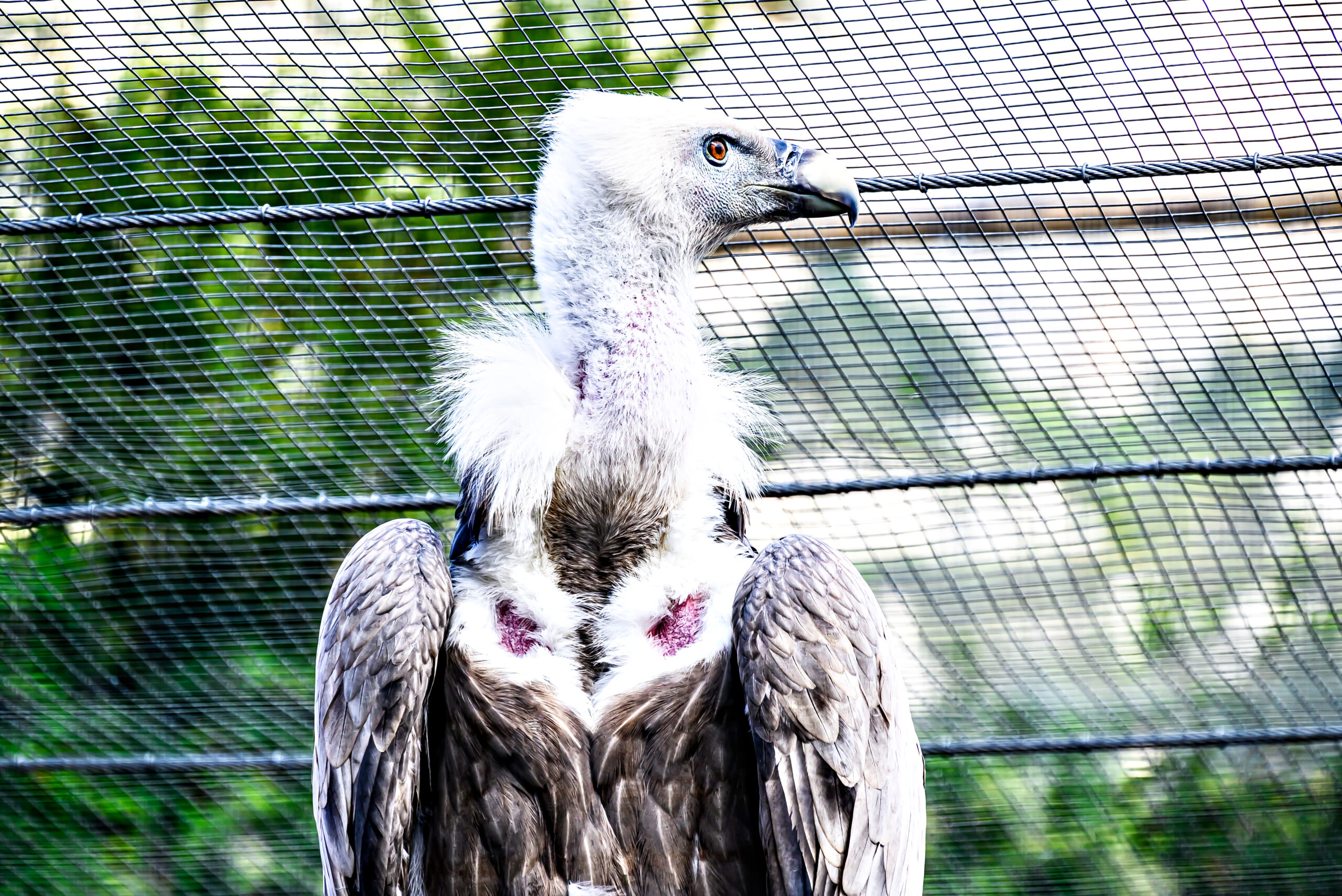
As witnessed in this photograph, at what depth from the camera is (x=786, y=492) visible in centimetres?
430

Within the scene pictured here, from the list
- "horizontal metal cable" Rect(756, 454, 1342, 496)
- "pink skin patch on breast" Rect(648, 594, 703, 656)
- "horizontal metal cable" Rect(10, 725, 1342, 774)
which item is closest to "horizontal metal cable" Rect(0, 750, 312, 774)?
"horizontal metal cable" Rect(10, 725, 1342, 774)

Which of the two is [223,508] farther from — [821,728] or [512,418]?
[821,728]

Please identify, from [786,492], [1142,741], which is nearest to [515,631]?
[786,492]

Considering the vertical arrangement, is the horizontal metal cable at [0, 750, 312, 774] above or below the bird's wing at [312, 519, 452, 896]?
above

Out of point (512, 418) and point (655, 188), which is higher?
point (655, 188)

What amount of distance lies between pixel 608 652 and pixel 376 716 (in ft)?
1.64

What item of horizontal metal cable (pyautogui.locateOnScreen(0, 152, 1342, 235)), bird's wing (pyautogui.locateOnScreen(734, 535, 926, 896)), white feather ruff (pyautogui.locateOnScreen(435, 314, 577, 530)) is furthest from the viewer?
Answer: horizontal metal cable (pyautogui.locateOnScreen(0, 152, 1342, 235))

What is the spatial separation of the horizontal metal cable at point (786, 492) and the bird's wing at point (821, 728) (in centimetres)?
156

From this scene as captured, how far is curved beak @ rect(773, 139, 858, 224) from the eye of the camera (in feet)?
10.0

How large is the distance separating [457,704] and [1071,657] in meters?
2.95

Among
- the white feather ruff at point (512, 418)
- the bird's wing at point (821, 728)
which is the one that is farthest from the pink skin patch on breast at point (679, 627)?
the white feather ruff at point (512, 418)

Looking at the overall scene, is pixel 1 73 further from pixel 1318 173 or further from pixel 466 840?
pixel 1318 173

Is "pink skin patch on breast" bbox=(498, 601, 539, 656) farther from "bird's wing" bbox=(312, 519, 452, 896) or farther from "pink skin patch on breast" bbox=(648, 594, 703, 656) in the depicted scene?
"pink skin patch on breast" bbox=(648, 594, 703, 656)

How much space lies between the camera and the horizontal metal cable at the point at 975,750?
15.3 feet
